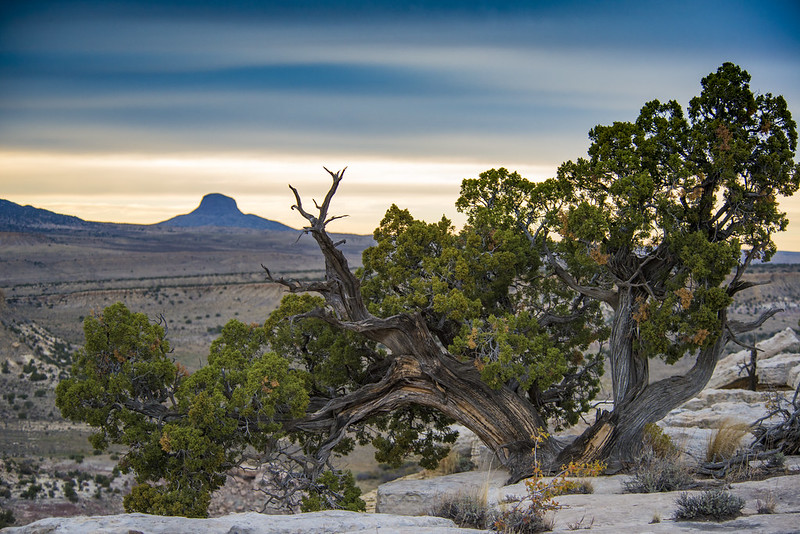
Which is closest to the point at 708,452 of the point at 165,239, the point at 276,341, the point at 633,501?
the point at 633,501

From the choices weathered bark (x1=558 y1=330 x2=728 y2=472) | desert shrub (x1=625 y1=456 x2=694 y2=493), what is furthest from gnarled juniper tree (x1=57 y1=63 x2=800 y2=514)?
desert shrub (x1=625 y1=456 x2=694 y2=493)

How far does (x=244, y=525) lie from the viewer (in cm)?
648

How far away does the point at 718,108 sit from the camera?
43.3ft

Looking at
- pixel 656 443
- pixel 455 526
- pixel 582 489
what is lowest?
pixel 582 489

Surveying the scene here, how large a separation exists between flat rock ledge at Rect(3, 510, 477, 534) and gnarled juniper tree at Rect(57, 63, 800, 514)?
5.31 meters

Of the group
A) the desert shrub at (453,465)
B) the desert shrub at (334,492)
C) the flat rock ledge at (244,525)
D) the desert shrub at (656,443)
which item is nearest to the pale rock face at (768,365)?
the desert shrub at (453,465)

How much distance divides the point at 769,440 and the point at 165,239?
16864 cm

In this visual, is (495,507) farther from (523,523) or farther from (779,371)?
(779,371)

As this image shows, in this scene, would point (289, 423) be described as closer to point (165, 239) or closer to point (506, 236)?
point (506, 236)

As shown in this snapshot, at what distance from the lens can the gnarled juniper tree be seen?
12.4 meters

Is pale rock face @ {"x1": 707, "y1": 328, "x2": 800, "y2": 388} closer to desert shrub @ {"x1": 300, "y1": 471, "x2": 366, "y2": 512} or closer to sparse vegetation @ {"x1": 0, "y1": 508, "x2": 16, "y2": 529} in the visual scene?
desert shrub @ {"x1": 300, "y1": 471, "x2": 366, "y2": 512}

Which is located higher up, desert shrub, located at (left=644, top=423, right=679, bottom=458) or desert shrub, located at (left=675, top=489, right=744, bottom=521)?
desert shrub, located at (left=675, top=489, right=744, bottom=521)

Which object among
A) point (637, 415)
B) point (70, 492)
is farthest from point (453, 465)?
point (70, 492)

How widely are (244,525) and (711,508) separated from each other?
4450 millimetres
